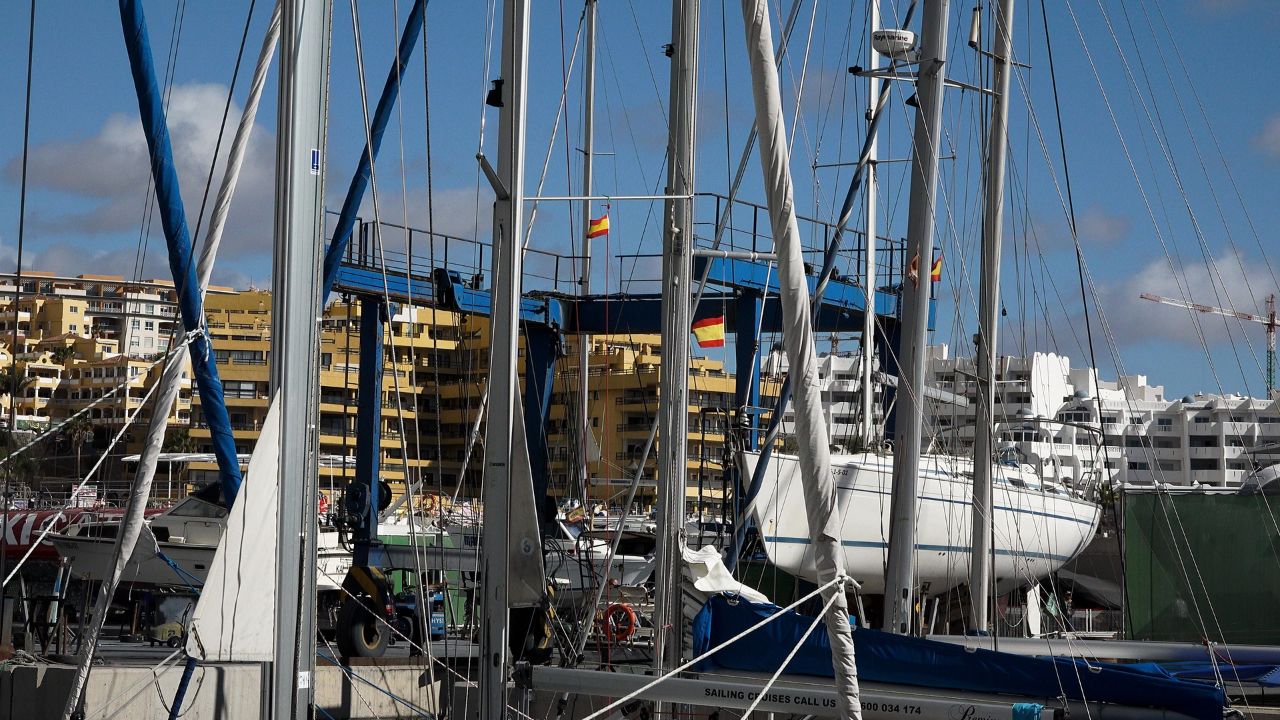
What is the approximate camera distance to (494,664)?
294 inches

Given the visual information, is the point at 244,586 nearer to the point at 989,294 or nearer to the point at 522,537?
the point at 522,537

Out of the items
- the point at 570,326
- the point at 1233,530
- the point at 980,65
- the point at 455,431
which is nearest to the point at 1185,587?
the point at 1233,530

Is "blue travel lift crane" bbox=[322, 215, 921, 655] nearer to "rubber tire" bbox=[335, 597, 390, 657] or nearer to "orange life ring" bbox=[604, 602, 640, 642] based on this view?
"rubber tire" bbox=[335, 597, 390, 657]

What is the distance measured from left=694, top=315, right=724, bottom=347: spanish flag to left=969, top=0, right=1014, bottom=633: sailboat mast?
7623 millimetres

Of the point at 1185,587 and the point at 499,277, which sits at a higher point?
the point at 499,277

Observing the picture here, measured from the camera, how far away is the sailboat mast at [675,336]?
9.59 meters

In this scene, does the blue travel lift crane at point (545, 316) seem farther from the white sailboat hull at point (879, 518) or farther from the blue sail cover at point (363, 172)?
the blue sail cover at point (363, 172)

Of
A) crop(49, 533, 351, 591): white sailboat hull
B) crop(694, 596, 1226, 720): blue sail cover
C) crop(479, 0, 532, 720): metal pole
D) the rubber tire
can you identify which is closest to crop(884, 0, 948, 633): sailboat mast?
crop(694, 596, 1226, 720): blue sail cover

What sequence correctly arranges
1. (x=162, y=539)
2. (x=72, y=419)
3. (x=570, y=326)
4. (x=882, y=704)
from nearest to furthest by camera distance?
1. (x=882, y=704)
2. (x=72, y=419)
3. (x=162, y=539)
4. (x=570, y=326)

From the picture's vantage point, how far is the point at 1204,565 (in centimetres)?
1462

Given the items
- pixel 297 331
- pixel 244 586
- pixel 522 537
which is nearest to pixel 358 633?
pixel 522 537

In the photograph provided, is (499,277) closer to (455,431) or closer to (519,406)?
(519,406)

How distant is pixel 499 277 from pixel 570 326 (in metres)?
19.4

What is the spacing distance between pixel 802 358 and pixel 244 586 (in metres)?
2.85
